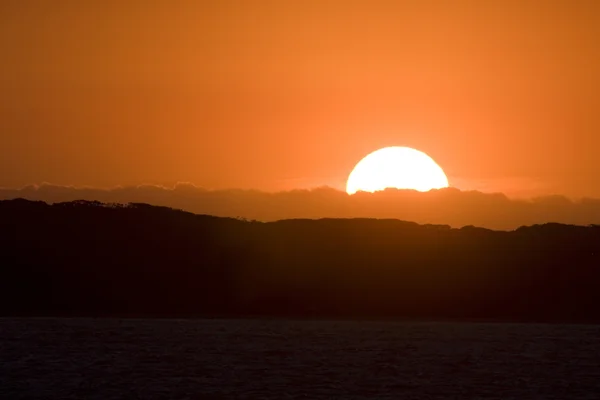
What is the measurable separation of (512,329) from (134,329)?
6276cm

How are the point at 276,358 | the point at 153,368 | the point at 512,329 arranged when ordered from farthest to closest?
the point at 512,329
the point at 276,358
the point at 153,368

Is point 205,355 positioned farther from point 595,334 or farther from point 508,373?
point 595,334

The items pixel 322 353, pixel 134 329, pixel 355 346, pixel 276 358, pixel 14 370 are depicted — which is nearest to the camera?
pixel 14 370

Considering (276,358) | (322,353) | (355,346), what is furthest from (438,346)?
(276,358)

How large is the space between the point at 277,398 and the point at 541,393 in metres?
21.4

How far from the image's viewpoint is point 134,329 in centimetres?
17188

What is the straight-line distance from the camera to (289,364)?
10812 centimetres

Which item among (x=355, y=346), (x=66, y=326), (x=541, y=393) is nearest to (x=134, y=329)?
(x=66, y=326)

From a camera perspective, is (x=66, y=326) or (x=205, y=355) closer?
(x=205, y=355)

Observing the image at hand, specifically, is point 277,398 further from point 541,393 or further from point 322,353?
point 322,353

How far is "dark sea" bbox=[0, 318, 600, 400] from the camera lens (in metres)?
Result: 85.8

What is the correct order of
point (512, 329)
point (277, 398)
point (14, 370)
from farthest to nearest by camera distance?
point (512, 329) < point (14, 370) < point (277, 398)

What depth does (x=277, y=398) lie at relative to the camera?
262ft

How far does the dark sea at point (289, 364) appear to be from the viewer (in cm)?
8575
